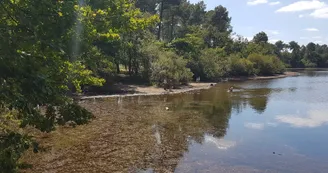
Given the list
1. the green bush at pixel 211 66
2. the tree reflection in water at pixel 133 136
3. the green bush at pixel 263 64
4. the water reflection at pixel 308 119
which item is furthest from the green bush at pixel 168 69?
the green bush at pixel 263 64

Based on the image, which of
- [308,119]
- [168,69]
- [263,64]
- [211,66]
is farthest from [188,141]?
[263,64]

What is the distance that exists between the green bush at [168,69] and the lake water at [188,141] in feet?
39.2

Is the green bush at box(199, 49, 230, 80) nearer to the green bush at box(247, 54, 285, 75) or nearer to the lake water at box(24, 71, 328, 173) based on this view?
the green bush at box(247, 54, 285, 75)

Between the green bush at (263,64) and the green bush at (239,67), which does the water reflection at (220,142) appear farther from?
the green bush at (263,64)

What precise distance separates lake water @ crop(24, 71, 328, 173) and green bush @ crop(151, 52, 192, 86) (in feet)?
39.2

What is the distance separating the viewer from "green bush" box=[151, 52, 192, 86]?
143 ft

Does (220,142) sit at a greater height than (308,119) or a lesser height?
greater

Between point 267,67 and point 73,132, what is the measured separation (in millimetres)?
72369

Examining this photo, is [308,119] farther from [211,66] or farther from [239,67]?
[239,67]

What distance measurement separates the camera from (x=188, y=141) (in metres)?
18.9

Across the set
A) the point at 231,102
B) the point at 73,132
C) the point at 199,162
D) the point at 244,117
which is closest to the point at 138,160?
the point at 199,162

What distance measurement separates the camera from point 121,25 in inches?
889

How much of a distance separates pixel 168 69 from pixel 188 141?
1004 inches

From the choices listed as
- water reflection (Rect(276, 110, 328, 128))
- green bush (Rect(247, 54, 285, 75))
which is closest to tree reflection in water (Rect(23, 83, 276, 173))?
water reflection (Rect(276, 110, 328, 128))
